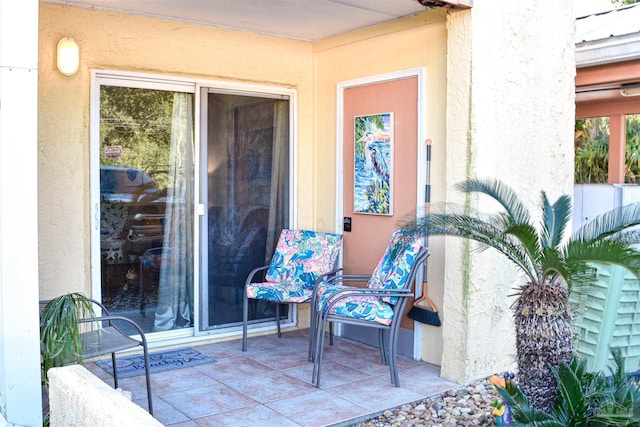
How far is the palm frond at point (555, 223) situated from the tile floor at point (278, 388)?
4.57 ft

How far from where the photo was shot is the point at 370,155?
18.2ft

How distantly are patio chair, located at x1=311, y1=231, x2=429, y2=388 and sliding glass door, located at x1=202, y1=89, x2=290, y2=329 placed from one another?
44.7 inches

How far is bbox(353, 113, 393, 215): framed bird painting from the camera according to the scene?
538 centimetres

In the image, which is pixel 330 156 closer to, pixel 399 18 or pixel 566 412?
pixel 399 18

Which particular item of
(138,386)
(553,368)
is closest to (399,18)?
(553,368)

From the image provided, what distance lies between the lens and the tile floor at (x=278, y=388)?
400 cm

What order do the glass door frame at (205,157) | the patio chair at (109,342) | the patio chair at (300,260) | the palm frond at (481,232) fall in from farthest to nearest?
the patio chair at (300,260) < the glass door frame at (205,157) < the palm frond at (481,232) < the patio chair at (109,342)

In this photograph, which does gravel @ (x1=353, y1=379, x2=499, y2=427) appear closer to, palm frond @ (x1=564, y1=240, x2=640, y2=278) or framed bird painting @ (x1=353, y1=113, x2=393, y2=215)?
palm frond @ (x1=564, y1=240, x2=640, y2=278)

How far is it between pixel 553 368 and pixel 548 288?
0.42 metres

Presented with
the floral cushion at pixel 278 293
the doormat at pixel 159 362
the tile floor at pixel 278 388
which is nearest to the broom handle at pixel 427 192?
the tile floor at pixel 278 388

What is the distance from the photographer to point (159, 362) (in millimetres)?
5035

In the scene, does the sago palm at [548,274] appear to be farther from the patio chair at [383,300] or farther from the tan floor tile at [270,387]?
the tan floor tile at [270,387]

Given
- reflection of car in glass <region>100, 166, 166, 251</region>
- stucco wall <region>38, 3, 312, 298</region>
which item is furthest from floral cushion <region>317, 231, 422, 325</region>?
stucco wall <region>38, 3, 312, 298</region>

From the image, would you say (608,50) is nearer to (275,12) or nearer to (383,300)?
(275,12)
